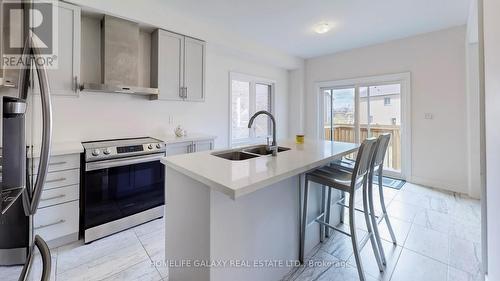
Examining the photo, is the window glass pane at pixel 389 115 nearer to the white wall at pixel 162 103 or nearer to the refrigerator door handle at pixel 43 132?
the white wall at pixel 162 103

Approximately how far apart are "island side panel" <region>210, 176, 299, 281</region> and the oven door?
5.12 feet

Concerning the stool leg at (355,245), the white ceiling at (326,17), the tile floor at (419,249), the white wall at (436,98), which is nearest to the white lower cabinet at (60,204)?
the tile floor at (419,249)

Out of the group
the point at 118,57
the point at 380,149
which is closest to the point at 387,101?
the point at 380,149

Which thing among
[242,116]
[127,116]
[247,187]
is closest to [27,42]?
[247,187]

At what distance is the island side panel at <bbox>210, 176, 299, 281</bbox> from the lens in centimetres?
129

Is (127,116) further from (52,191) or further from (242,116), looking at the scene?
(242,116)

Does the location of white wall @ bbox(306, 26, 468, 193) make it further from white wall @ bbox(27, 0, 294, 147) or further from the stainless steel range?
the stainless steel range

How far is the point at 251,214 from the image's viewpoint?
1464mm

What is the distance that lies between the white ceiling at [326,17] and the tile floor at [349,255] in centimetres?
267

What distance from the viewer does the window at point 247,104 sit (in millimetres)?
4430

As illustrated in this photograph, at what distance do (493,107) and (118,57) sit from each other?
3297 millimetres

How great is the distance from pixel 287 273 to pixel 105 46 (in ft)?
9.73

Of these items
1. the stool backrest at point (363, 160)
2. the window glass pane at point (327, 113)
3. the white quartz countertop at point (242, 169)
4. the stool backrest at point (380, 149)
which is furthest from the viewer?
the window glass pane at point (327, 113)

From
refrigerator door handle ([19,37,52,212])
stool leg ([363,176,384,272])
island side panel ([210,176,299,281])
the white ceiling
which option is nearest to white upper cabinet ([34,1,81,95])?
the white ceiling
